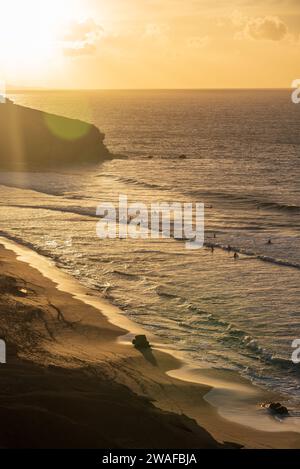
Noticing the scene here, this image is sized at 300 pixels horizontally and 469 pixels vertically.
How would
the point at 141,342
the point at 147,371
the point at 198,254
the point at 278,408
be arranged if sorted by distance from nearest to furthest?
1. the point at 278,408
2. the point at 147,371
3. the point at 141,342
4. the point at 198,254

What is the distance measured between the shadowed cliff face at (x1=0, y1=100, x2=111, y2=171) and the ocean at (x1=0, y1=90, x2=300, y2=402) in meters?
10.8

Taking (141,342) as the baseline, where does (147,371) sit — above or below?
below

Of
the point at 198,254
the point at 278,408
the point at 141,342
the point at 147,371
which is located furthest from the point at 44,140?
the point at 278,408

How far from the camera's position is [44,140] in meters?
102

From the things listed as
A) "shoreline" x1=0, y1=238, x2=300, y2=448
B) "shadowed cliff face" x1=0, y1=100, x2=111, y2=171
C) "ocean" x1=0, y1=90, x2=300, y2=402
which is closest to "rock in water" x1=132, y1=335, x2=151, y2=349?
"shoreline" x1=0, y1=238, x2=300, y2=448

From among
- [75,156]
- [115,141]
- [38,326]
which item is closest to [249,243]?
[38,326]

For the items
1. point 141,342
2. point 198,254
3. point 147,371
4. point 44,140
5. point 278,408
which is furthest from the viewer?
point 44,140

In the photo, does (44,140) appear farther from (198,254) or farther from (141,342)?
(141,342)

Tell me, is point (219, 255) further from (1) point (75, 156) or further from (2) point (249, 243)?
(1) point (75, 156)

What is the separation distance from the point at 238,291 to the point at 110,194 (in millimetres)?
36555

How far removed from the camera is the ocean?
83.6 feet

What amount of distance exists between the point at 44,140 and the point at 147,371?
276 ft

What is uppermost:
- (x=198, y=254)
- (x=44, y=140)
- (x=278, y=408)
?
(x=44, y=140)
